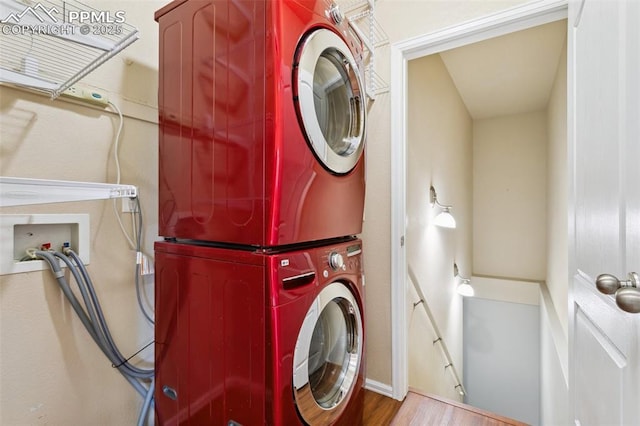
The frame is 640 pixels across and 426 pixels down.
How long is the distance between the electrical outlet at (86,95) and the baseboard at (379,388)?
6.20ft

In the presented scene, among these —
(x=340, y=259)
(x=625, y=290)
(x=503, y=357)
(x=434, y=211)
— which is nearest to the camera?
(x=625, y=290)

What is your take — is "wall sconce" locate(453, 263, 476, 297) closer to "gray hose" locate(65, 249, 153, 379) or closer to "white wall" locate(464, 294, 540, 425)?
"white wall" locate(464, 294, 540, 425)

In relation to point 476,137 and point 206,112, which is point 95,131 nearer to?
point 206,112

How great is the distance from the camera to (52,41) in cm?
100

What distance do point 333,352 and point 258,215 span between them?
71cm

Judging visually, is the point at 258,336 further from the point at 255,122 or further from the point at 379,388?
the point at 379,388

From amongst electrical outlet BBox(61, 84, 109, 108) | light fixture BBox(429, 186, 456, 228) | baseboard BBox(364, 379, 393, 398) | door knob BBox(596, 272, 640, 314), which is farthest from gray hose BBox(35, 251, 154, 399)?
light fixture BBox(429, 186, 456, 228)

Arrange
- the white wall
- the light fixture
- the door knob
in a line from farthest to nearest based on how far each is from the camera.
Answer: the white wall
the light fixture
the door knob

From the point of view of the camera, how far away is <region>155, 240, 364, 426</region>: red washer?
83 cm

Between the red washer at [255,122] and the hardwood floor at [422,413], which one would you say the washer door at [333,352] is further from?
the hardwood floor at [422,413]

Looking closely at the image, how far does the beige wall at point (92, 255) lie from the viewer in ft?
3.01

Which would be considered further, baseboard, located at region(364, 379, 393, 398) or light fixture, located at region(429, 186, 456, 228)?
light fixture, located at region(429, 186, 456, 228)

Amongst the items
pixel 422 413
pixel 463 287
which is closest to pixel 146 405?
pixel 422 413

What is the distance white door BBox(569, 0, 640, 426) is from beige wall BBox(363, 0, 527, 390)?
0.85 meters
